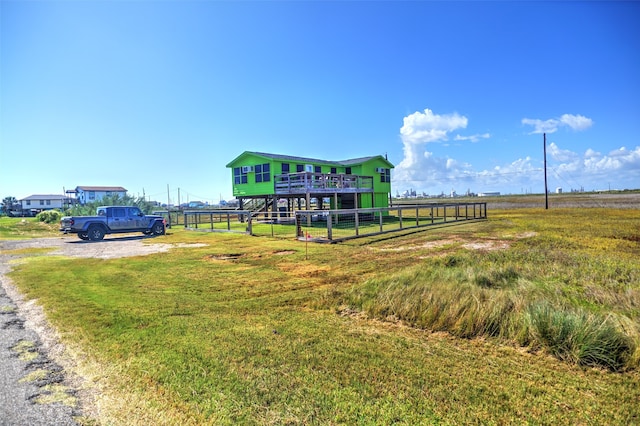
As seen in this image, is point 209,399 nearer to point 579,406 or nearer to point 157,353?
point 157,353

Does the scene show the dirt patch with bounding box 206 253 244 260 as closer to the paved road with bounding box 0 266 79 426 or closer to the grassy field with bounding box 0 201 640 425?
the grassy field with bounding box 0 201 640 425

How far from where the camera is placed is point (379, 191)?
112 feet

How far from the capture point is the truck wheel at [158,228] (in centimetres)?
2047

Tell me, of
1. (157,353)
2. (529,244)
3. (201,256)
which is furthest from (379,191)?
(157,353)

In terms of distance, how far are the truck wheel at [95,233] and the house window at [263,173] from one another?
11.6 meters

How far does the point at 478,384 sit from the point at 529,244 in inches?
456

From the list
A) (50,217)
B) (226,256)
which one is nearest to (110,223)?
(226,256)

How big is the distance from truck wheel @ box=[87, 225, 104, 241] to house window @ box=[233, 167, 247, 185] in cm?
1199

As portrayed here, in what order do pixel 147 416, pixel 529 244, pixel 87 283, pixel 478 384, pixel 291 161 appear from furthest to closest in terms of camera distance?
pixel 291 161 < pixel 529 244 < pixel 87 283 < pixel 478 384 < pixel 147 416

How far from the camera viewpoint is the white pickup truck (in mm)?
17703

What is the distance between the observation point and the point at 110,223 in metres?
19.0

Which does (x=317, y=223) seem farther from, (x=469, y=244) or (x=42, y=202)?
(x=42, y=202)

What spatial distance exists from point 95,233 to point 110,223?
0.93m

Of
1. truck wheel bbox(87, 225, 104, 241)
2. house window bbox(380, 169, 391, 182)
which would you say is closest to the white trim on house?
truck wheel bbox(87, 225, 104, 241)
